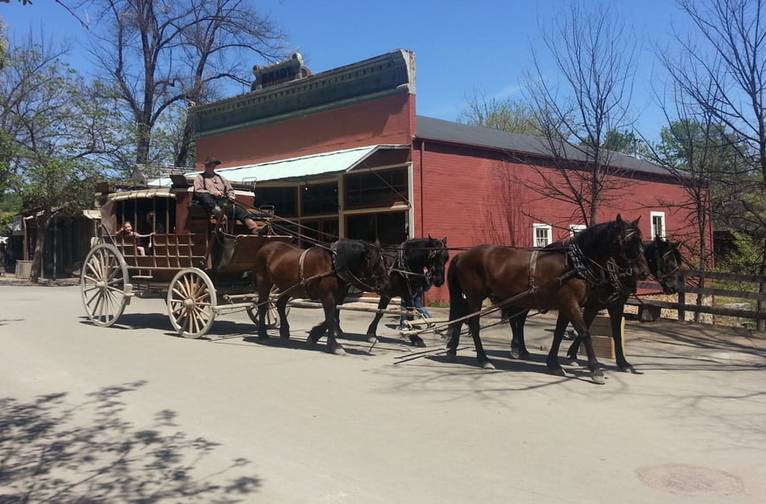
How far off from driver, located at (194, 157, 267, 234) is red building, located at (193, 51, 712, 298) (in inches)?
155

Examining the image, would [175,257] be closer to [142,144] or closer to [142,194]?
[142,194]

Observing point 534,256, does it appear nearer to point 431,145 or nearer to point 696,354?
point 696,354

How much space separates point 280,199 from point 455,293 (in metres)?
13.4

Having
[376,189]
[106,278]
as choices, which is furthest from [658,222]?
[106,278]

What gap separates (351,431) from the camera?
18.9ft

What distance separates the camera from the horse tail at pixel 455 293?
9.41 m

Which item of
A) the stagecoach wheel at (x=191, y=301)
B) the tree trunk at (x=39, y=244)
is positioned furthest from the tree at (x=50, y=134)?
the stagecoach wheel at (x=191, y=301)

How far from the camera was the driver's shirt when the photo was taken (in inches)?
440

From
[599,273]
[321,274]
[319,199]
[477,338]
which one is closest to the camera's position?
[599,273]

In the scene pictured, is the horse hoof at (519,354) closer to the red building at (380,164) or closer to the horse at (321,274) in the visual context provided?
the horse at (321,274)

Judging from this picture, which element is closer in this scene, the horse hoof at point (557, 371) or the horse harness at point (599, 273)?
the horse harness at point (599, 273)

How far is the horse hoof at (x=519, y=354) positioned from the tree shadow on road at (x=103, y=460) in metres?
5.25

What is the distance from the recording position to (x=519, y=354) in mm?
9430

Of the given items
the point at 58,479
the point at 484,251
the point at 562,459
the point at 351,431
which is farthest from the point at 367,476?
the point at 484,251
